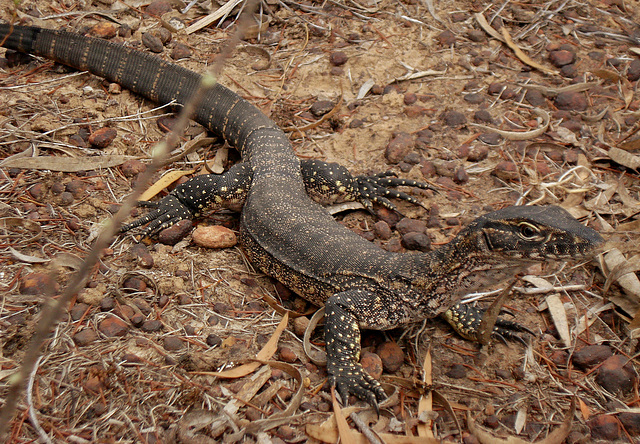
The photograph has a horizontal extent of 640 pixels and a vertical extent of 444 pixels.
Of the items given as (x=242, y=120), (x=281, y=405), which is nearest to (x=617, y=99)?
(x=242, y=120)

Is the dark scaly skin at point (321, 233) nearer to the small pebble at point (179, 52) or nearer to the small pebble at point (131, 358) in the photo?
the small pebble at point (179, 52)

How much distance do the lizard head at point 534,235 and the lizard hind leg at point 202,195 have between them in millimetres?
2462

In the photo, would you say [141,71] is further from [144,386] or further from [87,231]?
[144,386]

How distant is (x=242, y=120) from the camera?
567 cm

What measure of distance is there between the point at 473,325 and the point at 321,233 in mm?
1476

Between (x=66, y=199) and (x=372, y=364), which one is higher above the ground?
(x=372, y=364)

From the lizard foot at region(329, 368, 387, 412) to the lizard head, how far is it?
1245 millimetres

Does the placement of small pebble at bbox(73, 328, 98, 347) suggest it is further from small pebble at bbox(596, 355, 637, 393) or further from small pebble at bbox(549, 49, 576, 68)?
small pebble at bbox(549, 49, 576, 68)

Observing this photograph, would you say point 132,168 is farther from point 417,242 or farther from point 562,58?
point 562,58

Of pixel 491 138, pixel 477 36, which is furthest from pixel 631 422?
pixel 477 36

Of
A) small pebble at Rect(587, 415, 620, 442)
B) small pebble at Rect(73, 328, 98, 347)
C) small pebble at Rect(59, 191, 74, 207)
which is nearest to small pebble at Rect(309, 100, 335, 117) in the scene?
small pebble at Rect(59, 191, 74, 207)

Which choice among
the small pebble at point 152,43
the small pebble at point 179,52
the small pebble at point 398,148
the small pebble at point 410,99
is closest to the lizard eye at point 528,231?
the small pebble at point 398,148

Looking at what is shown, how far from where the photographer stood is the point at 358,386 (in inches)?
145

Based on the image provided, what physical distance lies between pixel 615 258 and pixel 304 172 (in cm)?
298
